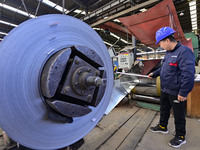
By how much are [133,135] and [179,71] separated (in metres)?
0.90

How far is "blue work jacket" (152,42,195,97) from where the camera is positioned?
1041 millimetres

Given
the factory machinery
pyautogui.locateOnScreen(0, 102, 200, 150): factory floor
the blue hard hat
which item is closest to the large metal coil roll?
the factory machinery

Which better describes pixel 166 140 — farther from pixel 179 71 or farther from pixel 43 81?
pixel 43 81

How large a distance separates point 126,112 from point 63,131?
174 cm

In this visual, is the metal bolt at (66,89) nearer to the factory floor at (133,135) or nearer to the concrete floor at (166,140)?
the factory floor at (133,135)

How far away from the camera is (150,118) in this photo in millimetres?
1786

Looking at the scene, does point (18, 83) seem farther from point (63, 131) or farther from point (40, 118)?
point (63, 131)

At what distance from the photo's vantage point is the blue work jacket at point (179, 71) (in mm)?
1041

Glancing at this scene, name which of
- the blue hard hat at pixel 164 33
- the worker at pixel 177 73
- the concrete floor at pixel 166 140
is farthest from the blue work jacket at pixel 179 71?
the concrete floor at pixel 166 140

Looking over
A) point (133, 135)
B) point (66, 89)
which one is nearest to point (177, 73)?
point (133, 135)

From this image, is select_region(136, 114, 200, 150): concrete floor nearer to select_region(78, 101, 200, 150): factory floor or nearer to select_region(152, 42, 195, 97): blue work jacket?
select_region(78, 101, 200, 150): factory floor

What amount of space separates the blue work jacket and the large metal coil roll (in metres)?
0.94

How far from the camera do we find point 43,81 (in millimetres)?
410

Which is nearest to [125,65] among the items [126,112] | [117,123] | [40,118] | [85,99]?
[126,112]
